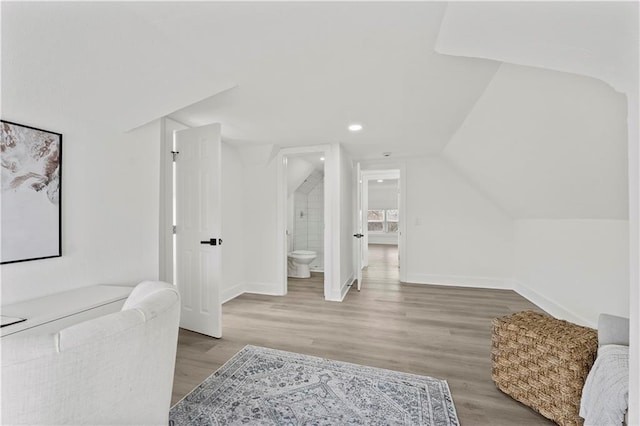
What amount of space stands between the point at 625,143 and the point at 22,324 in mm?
3309

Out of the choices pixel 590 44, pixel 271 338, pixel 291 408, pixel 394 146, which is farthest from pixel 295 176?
pixel 590 44

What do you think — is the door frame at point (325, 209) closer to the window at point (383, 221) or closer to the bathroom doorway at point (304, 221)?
the bathroom doorway at point (304, 221)

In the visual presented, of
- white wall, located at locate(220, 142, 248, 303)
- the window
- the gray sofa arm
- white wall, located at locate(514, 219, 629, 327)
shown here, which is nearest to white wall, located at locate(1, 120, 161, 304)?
white wall, located at locate(220, 142, 248, 303)

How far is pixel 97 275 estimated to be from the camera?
2041 millimetres

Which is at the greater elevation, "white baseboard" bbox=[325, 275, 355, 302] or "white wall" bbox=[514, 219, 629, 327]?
"white wall" bbox=[514, 219, 629, 327]

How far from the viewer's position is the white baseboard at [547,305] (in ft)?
9.09

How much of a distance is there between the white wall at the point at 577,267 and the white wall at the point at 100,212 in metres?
3.88

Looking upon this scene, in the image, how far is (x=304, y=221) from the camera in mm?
6160

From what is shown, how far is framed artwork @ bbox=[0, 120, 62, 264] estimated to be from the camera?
152 cm

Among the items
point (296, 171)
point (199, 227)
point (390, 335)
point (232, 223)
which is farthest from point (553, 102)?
point (296, 171)

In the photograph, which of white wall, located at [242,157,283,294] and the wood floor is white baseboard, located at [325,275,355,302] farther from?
white wall, located at [242,157,283,294]

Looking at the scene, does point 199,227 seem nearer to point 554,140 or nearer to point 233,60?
point 233,60

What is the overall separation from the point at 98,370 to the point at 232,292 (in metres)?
3.32

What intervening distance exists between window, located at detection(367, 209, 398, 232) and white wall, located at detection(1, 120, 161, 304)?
30.2 feet
